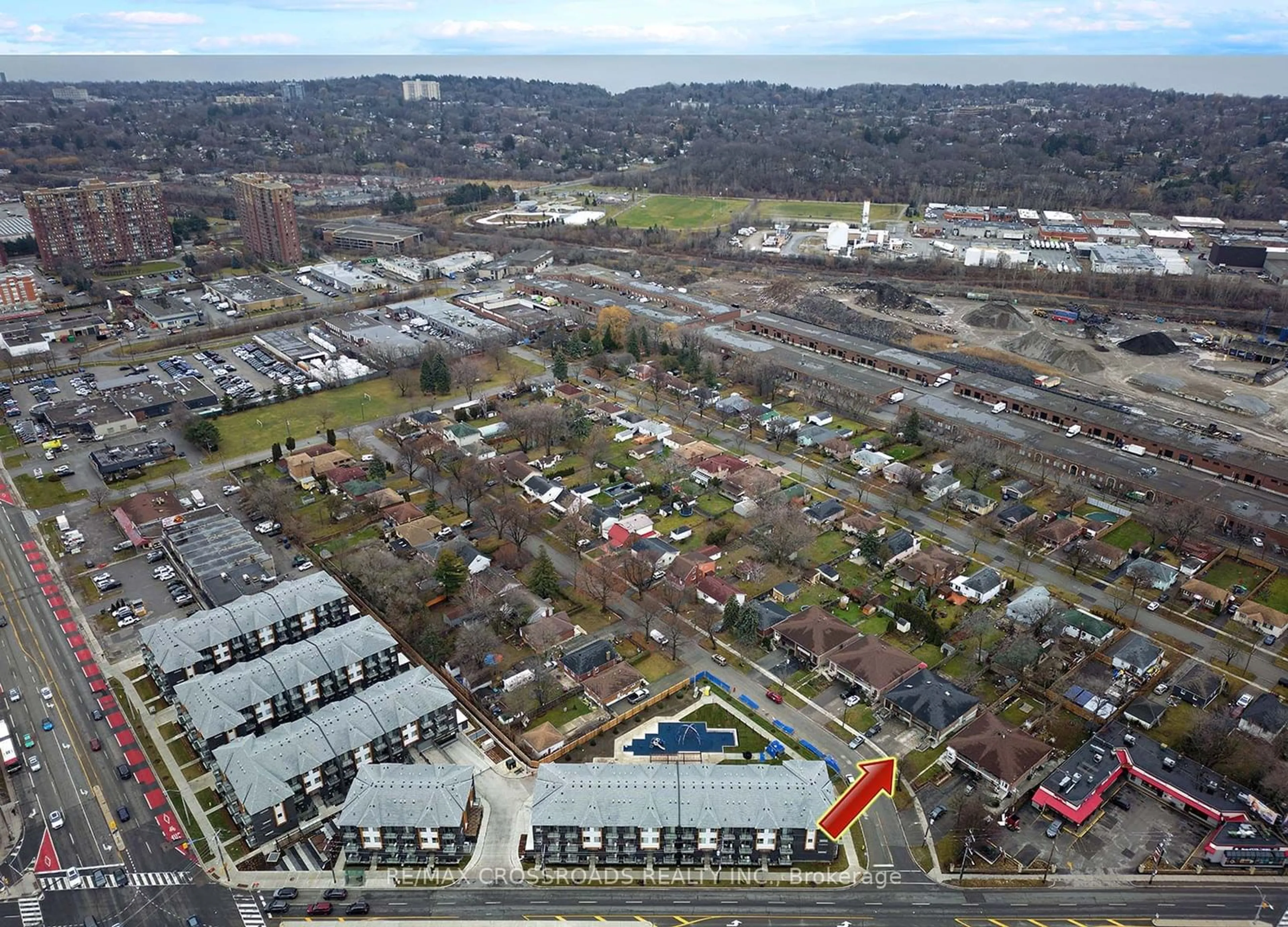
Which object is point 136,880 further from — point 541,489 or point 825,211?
point 825,211

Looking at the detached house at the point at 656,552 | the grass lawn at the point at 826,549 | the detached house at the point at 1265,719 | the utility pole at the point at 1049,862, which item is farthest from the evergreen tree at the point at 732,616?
the detached house at the point at 1265,719

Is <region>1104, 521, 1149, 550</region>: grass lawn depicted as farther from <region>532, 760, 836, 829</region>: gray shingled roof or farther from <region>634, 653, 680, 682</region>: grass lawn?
<region>532, 760, 836, 829</region>: gray shingled roof

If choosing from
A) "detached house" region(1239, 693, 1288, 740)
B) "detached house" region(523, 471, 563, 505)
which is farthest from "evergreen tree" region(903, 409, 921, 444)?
"detached house" region(1239, 693, 1288, 740)

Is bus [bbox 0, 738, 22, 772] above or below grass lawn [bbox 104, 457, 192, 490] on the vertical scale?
below

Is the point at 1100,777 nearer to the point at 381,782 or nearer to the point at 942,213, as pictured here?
the point at 381,782

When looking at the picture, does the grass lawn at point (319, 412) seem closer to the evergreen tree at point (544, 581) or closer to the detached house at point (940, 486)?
the evergreen tree at point (544, 581)

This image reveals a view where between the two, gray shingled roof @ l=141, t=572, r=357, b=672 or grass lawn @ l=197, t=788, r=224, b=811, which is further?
gray shingled roof @ l=141, t=572, r=357, b=672

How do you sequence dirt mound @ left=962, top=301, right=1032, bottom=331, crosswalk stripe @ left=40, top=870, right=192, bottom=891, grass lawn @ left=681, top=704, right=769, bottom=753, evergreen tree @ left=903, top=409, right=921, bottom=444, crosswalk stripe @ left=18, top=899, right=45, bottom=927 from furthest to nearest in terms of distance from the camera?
dirt mound @ left=962, top=301, right=1032, bottom=331 < evergreen tree @ left=903, top=409, right=921, bottom=444 < grass lawn @ left=681, top=704, right=769, bottom=753 < crosswalk stripe @ left=40, top=870, right=192, bottom=891 < crosswalk stripe @ left=18, top=899, right=45, bottom=927

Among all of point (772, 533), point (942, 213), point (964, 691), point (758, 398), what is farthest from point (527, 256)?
point (964, 691)
